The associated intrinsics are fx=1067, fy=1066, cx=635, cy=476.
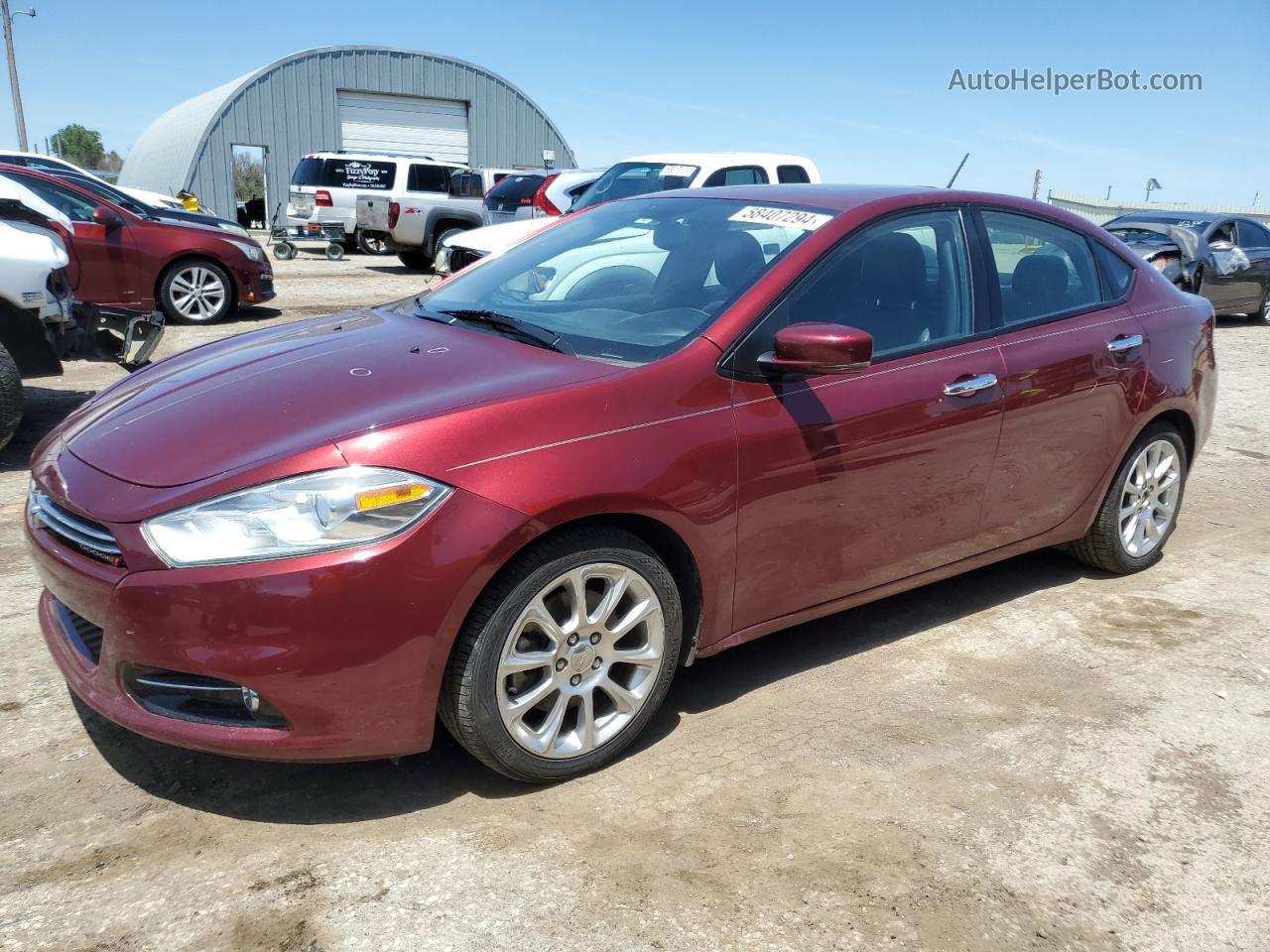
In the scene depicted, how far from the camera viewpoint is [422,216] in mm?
19891

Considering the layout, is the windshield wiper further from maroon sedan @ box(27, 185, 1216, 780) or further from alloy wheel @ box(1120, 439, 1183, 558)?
alloy wheel @ box(1120, 439, 1183, 558)

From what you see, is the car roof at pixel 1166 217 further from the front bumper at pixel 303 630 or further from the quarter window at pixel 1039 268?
the front bumper at pixel 303 630

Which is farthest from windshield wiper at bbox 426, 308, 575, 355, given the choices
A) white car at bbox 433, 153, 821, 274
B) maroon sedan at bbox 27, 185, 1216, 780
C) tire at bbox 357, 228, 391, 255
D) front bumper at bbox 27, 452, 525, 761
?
tire at bbox 357, 228, 391, 255

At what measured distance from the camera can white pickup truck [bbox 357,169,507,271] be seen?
19781 millimetres

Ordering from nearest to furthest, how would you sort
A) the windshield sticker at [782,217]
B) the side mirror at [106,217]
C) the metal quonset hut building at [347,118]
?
the windshield sticker at [782,217], the side mirror at [106,217], the metal quonset hut building at [347,118]

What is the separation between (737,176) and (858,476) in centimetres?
822

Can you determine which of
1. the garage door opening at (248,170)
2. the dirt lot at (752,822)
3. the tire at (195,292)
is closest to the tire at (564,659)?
the dirt lot at (752,822)

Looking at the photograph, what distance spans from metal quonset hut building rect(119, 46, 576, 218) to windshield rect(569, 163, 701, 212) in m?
28.6

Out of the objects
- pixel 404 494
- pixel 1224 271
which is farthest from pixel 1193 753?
pixel 1224 271

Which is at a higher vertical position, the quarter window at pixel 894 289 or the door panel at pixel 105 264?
the quarter window at pixel 894 289

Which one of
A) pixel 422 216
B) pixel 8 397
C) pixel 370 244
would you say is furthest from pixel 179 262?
pixel 370 244

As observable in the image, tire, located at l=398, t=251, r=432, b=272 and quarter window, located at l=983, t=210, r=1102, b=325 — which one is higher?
quarter window, located at l=983, t=210, r=1102, b=325

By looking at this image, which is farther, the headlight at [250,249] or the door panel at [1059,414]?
the headlight at [250,249]

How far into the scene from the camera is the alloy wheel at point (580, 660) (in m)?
2.81
